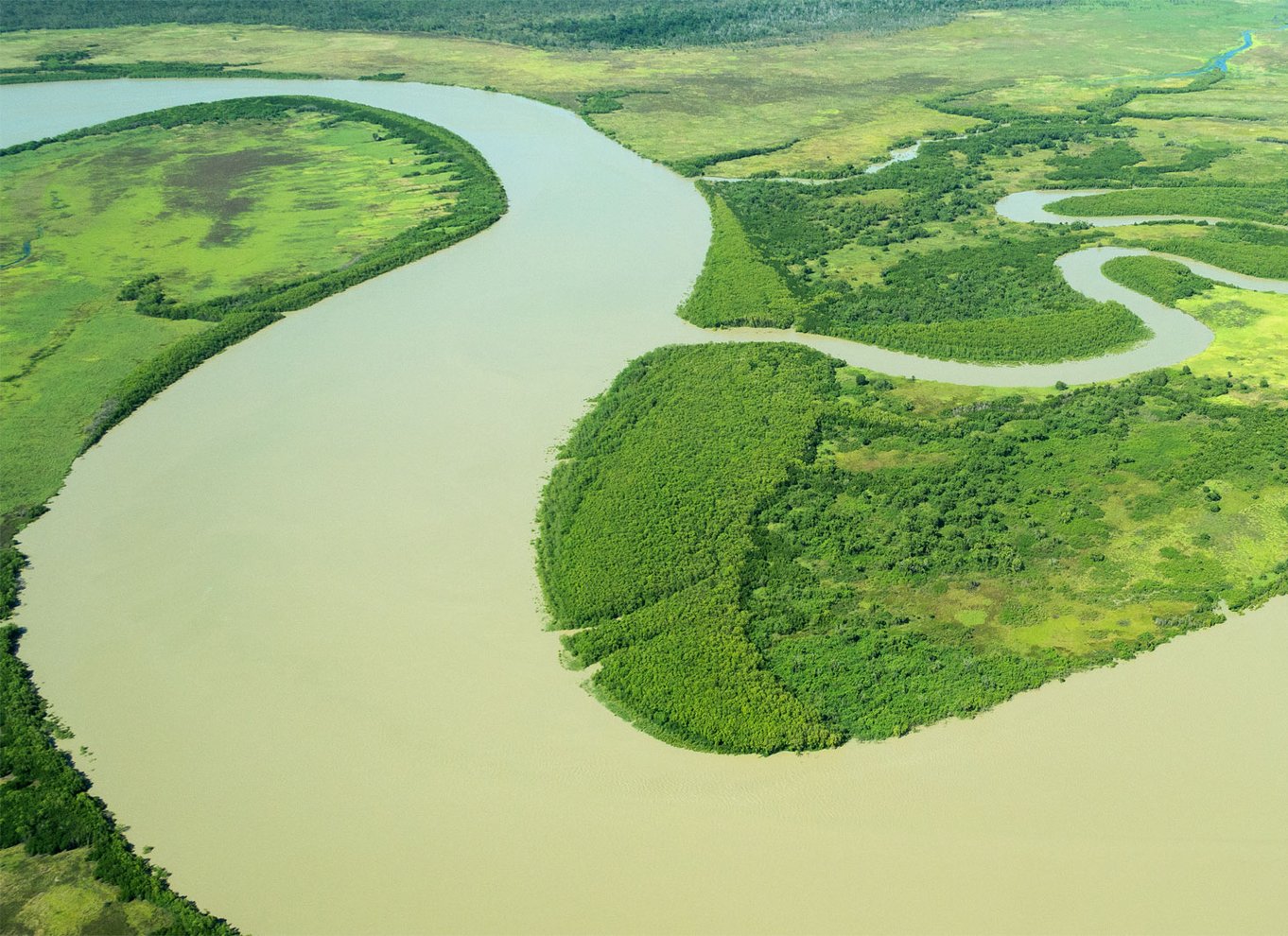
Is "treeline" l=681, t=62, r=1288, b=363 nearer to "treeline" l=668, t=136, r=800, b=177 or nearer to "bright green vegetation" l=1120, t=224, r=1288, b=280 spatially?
"bright green vegetation" l=1120, t=224, r=1288, b=280

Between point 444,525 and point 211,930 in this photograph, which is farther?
point 444,525

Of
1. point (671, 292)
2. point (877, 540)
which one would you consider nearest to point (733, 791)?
point (877, 540)

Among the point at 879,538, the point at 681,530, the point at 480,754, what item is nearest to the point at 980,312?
the point at 879,538

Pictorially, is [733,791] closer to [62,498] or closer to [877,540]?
[877,540]

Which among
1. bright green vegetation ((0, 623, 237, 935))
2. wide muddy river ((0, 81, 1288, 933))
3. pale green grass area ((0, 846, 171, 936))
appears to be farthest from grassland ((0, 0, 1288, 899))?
pale green grass area ((0, 846, 171, 936))

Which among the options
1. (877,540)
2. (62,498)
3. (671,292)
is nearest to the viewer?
(877,540)

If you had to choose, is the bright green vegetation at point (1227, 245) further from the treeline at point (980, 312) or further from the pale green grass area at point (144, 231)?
the pale green grass area at point (144, 231)

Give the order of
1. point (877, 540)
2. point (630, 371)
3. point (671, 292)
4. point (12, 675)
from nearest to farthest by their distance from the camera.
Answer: point (12, 675)
point (877, 540)
point (630, 371)
point (671, 292)

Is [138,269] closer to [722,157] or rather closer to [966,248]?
[722,157]
